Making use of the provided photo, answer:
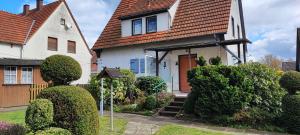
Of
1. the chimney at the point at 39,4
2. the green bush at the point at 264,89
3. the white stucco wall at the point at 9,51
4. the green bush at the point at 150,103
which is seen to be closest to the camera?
the green bush at the point at 264,89

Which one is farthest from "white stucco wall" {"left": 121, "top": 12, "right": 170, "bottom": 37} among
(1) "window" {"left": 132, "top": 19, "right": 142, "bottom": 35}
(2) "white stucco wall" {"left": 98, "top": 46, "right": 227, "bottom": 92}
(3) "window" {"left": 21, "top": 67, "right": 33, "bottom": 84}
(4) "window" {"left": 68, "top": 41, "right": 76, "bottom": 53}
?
(4) "window" {"left": 68, "top": 41, "right": 76, "bottom": 53}

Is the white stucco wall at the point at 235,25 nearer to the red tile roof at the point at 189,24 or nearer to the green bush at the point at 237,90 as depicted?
the red tile roof at the point at 189,24

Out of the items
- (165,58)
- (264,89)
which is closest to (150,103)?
(264,89)

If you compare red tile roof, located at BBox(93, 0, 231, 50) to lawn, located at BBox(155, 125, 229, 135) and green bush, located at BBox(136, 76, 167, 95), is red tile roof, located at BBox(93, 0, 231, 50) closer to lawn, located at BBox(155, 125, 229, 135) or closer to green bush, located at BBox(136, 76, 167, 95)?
green bush, located at BBox(136, 76, 167, 95)

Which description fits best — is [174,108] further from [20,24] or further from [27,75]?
[20,24]

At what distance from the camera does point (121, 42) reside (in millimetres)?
20078

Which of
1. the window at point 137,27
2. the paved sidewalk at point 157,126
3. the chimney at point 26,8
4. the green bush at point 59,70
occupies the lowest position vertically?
the paved sidewalk at point 157,126

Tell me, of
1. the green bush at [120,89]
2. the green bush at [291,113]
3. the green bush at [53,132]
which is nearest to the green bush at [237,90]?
the green bush at [291,113]

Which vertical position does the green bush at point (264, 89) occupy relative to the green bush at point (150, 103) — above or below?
above

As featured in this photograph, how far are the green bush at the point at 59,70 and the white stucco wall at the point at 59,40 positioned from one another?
18.5 metres

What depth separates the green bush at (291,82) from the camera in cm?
1031

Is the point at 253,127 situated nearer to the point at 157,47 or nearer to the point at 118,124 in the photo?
the point at 118,124

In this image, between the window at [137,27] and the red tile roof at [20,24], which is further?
the red tile roof at [20,24]

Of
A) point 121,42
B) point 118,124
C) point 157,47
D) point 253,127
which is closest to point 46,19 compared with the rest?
point 121,42
